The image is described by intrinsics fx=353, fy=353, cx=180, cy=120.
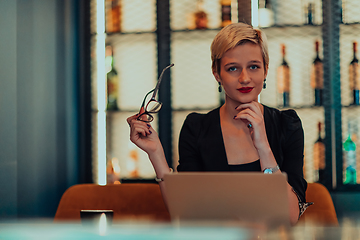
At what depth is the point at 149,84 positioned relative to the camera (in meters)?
2.30

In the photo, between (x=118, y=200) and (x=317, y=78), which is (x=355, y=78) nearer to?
(x=317, y=78)

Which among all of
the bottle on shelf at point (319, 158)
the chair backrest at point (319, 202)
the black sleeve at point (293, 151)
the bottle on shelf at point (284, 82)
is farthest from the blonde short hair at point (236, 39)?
the bottle on shelf at point (319, 158)

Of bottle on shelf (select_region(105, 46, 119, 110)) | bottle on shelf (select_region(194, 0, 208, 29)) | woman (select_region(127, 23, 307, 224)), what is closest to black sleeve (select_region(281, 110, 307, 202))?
woman (select_region(127, 23, 307, 224))

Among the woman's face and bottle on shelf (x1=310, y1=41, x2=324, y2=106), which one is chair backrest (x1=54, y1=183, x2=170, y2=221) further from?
bottle on shelf (x1=310, y1=41, x2=324, y2=106)

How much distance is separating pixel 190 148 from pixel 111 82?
3.66 ft

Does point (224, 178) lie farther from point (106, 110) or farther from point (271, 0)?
point (271, 0)

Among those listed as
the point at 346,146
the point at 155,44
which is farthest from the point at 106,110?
the point at 346,146

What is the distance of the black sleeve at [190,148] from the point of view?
1.31 meters

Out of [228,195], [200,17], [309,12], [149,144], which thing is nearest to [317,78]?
[309,12]

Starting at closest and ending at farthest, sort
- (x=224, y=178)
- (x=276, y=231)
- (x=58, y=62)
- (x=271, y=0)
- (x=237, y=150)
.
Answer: (x=276, y=231), (x=224, y=178), (x=237, y=150), (x=58, y=62), (x=271, y=0)

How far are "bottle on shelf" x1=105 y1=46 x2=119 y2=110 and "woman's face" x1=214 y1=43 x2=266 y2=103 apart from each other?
1242 millimetres

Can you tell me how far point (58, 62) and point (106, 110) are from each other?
1.36ft

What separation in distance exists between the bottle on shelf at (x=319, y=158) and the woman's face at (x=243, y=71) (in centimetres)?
111

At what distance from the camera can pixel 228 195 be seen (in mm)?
636
